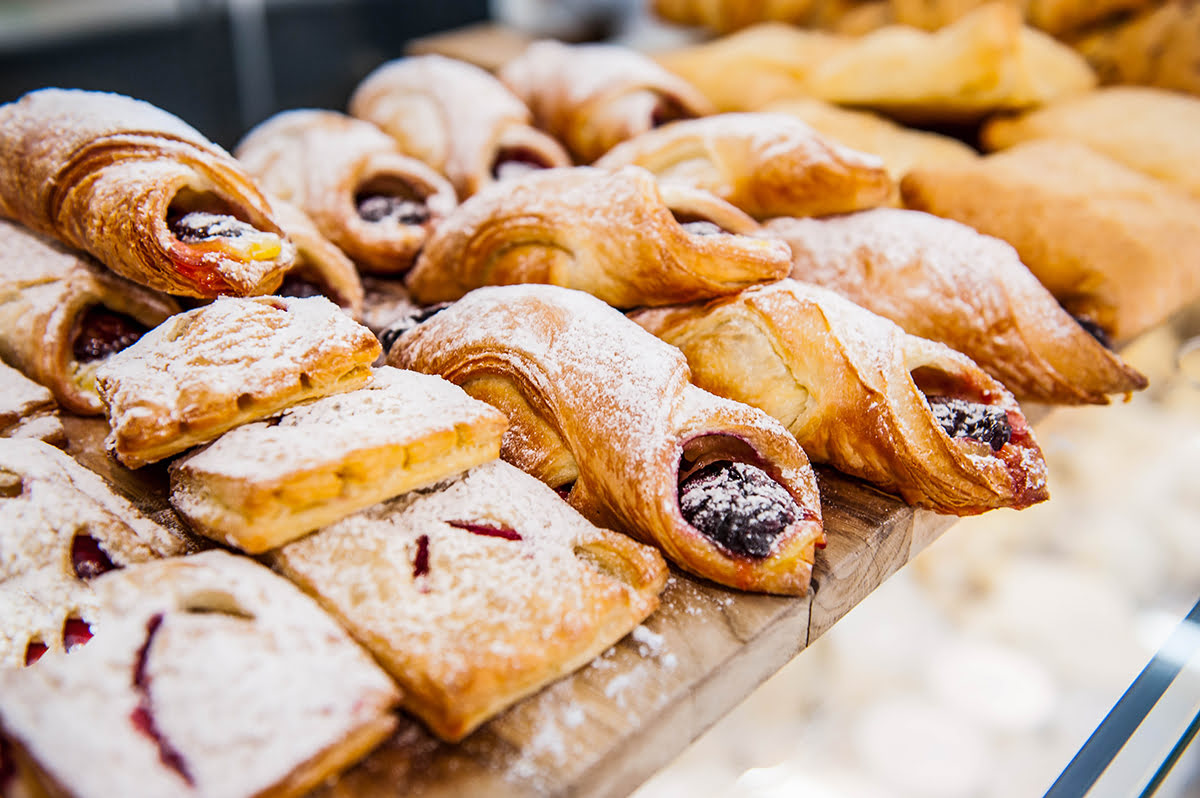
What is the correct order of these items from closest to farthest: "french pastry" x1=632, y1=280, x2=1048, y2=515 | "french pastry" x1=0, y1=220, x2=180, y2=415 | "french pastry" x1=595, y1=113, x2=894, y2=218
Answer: "french pastry" x1=632, y1=280, x2=1048, y2=515, "french pastry" x1=0, y1=220, x2=180, y2=415, "french pastry" x1=595, y1=113, x2=894, y2=218

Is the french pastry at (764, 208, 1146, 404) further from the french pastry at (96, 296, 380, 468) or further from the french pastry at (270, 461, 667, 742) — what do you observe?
the french pastry at (96, 296, 380, 468)

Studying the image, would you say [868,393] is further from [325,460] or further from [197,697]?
[197,697]

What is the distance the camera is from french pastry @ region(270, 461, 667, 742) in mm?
917

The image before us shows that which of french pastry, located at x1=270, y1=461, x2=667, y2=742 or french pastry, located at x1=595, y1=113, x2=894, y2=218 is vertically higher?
french pastry, located at x1=595, y1=113, x2=894, y2=218

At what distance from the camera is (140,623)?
89 cm

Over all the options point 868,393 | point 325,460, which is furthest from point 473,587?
point 868,393

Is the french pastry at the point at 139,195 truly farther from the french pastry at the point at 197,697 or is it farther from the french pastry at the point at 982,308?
the french pastry at the point at 982,308

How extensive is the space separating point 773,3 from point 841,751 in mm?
2590

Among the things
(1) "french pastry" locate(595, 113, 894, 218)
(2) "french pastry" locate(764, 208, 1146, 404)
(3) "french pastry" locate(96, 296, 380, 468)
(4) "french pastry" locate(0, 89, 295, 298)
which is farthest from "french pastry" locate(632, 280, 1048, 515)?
(4) "french pastry" locate(0, 89, 295, 298)

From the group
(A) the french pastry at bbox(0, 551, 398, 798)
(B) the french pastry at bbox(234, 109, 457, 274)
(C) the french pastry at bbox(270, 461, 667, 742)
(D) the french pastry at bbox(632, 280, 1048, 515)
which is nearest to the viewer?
(A) the french pastry at bbox(0, 551, 398, 798)

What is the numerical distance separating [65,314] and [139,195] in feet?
0.91

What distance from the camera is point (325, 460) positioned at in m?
1.00

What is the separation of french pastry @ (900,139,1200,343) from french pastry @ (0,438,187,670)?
1642 millimetres

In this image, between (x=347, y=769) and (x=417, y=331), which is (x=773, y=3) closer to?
(x=417, y=331)
